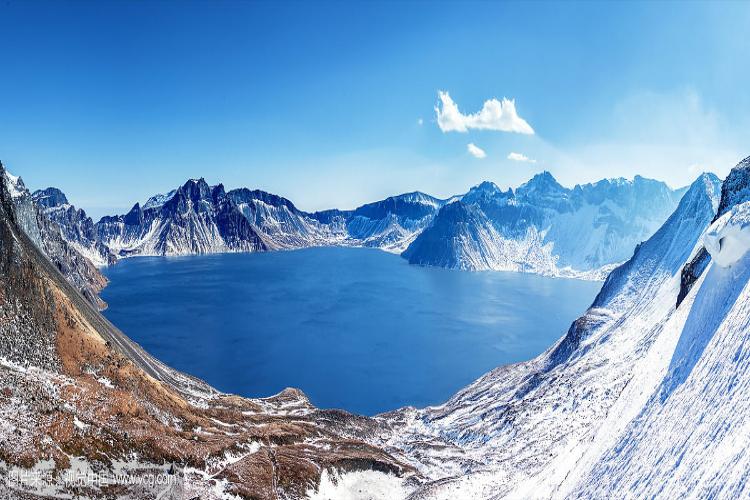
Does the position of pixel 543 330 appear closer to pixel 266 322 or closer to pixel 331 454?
pixel 266 322

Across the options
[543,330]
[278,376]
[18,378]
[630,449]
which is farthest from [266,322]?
[630,449]

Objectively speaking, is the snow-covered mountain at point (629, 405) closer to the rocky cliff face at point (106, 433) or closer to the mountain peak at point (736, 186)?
the mountain peak at point (736, 186)

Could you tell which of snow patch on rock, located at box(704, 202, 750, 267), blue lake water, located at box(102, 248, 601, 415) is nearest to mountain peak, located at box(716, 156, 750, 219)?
snow patch on rock, located at box(704, 202, 750, 267)

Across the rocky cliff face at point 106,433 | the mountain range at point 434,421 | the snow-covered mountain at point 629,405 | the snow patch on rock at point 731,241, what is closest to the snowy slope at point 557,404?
the snow-covered mountain at point 629,405

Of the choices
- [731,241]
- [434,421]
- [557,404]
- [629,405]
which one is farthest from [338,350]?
[731,241]

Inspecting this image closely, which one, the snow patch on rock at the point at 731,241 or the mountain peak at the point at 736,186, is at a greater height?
the mountain peak at the point at 736,186

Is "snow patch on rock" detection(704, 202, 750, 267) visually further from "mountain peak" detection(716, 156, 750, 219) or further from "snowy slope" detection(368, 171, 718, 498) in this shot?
"mountain peak" detection(716, 156, 750, 219)
